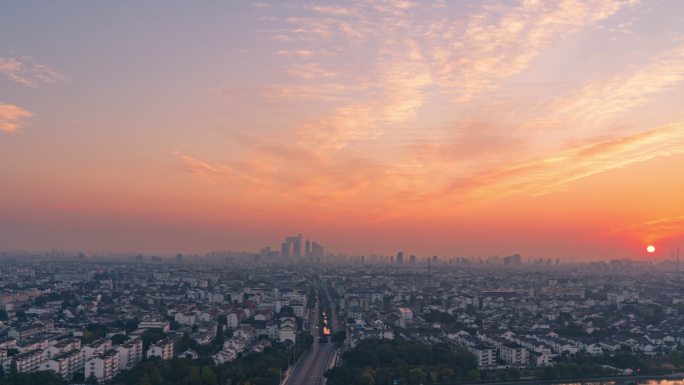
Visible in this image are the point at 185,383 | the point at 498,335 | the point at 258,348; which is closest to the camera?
the point at 185,383

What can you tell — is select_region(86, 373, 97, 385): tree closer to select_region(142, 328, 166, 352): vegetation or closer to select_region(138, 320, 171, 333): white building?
select_region(142, 328, 166, 352): vegetation

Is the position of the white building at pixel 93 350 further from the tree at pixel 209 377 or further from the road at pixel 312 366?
the road at pixel 312 366

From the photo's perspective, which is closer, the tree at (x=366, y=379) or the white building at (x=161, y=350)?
the tree at (x=366, y=379)

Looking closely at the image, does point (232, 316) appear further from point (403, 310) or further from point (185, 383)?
point (185, 383)

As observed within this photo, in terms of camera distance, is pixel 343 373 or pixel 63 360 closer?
pixel 343 373

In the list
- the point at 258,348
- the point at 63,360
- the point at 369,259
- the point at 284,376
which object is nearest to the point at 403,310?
the point at 258,348

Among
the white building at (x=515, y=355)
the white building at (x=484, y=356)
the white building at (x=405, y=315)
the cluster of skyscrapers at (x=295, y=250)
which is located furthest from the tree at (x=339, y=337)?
the cluster of skyscrapers at (x=295, y=250)

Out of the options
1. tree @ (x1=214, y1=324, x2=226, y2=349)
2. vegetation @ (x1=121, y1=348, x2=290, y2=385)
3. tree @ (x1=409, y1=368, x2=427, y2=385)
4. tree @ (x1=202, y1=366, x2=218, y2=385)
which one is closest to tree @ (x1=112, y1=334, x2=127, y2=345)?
tree @ (x1=214, y1=324, x2=226, y2=349)
